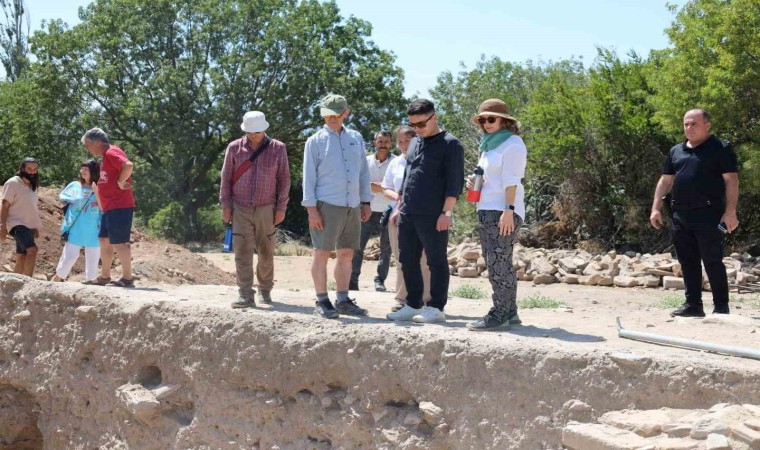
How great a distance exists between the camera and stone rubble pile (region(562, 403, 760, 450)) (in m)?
4.22

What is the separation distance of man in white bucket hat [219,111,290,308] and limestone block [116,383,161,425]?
99cm

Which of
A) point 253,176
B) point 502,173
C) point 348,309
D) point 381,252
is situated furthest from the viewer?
point 381,252

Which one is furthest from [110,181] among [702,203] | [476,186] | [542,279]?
[542,279]

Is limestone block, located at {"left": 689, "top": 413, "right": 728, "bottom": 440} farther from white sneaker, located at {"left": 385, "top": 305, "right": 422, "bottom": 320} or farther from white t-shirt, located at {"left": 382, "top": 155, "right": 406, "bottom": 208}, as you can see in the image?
white t-shirt, located at {"left": 382, "top": 155, "right": 406, "bottom": 208}

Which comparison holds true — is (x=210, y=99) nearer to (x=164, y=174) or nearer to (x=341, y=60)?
(x=164, y=174)

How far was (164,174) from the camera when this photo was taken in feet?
78.3

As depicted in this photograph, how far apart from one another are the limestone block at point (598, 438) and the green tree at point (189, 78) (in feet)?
64.1

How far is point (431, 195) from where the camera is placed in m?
6.16

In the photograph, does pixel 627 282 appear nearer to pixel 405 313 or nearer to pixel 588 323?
pixel 588 323

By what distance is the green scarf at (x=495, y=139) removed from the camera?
5949mm

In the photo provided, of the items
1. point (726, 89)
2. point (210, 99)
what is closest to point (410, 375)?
point (726, 89)

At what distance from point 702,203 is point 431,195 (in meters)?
2.14

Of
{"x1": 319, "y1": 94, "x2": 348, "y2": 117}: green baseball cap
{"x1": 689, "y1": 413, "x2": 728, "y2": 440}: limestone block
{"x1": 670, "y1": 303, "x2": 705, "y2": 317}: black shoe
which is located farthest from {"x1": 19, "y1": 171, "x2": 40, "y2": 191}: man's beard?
{"x1": 689, "y1": 413, "x2": 728, "y2": 440}: limestone block

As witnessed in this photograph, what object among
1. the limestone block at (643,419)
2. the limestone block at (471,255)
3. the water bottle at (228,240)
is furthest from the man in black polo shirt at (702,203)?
the limestone block at (471,255)
